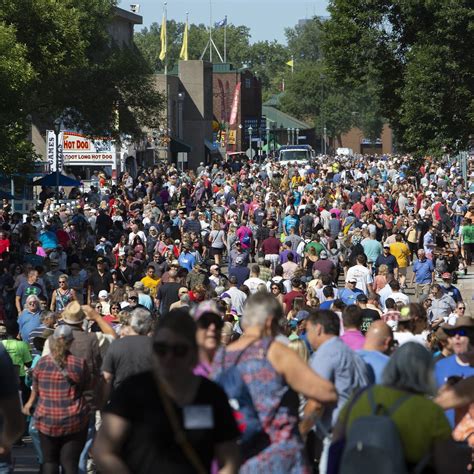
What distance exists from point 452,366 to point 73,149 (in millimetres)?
43752

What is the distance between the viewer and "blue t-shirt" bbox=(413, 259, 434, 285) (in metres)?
23.3

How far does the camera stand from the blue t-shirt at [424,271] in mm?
23281

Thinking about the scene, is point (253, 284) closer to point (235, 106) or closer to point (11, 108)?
point (11, 108)

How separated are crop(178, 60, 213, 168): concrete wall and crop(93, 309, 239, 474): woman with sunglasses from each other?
82960mm

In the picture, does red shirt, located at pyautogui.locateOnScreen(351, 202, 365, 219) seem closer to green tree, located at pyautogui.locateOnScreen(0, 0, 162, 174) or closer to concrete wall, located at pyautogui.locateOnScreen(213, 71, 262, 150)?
green tree, located at pyautogui.locateOnScreen(0, 0, 162, 174)

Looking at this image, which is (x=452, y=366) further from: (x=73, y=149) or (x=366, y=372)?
(x=73, y=149)

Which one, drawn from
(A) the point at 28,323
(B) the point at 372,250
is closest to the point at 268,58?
(B) the point at 372,250

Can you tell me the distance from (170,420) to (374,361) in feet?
10.4

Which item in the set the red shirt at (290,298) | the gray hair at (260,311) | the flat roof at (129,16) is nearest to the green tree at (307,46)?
the flat roof at (129,16)

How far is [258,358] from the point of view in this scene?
671cm

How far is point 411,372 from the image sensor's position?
6207 millimetres

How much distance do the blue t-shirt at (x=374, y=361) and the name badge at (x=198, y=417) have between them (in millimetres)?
2838

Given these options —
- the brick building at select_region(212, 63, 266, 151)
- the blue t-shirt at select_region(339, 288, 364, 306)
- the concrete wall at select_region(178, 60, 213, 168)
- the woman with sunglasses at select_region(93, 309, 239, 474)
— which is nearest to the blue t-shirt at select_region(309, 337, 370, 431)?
the woman with sunglasses at select_region(93, 309, 239, 474)

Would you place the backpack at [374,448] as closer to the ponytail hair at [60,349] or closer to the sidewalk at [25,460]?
the ponytail hair at [60,349]
